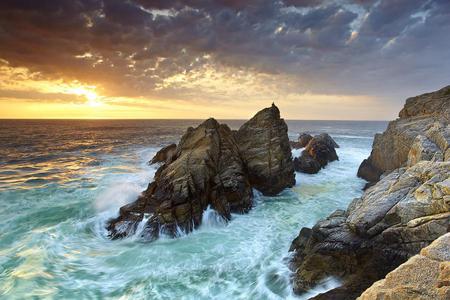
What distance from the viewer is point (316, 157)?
2939cm

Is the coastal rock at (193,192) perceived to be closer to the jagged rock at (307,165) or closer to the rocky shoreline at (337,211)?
the rocky shoreline at (337,211)

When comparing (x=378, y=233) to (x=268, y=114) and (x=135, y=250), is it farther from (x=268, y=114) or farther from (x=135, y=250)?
(x=268, y=114)

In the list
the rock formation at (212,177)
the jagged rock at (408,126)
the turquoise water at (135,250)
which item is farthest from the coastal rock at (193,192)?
the jagged rock at (408,126)

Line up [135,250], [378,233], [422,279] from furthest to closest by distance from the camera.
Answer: [135,250] → [378,233] → [422,279]

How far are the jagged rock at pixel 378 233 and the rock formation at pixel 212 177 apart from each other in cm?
647

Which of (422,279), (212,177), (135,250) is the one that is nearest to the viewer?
(422,279)

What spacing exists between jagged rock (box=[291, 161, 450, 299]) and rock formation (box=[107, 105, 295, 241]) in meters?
6.47

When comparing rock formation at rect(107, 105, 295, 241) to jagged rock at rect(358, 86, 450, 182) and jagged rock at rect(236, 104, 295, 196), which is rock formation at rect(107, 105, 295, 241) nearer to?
jagged rock at rect(236, 104, 295, 196)

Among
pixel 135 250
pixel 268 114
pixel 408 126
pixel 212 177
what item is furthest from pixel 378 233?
pixel 268 114

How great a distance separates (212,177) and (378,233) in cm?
970

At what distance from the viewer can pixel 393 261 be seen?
780cm

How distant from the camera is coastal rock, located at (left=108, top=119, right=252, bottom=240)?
13.8 m

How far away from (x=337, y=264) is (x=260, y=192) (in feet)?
37.1

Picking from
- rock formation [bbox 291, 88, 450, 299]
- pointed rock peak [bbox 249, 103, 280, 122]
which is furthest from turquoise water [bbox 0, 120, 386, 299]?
pointed rock peak [bbox 249, 103, 280, 122]
